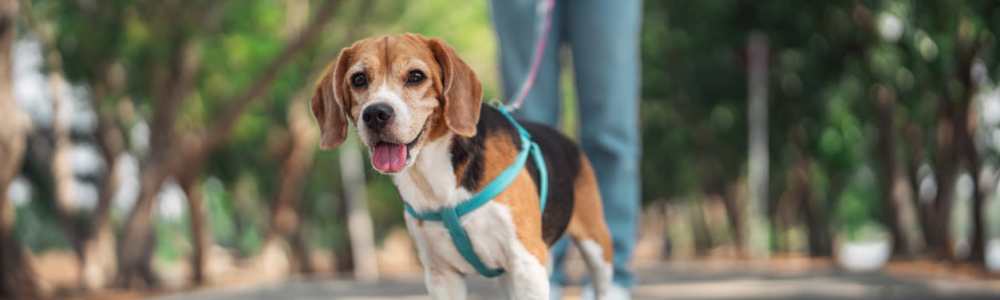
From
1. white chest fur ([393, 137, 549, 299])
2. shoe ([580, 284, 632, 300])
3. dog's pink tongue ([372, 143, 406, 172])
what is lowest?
shoe ([580, 284, 632, 300])

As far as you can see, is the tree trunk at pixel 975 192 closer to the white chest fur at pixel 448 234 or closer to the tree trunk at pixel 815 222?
the tree trunk at pixel 815 222

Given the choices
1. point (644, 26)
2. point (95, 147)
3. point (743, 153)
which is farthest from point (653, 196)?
point (95, 147)

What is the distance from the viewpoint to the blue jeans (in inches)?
227

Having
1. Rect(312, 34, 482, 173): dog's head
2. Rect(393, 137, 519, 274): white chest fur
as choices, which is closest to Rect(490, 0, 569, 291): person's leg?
Rect(393, 137, 519, 274): white chest fur

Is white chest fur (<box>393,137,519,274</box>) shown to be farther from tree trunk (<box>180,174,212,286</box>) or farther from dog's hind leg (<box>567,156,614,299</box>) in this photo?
tree trunk (<box>180,174,212,286</box>)

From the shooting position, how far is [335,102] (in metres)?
3.77

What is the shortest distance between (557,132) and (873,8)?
1859 centimetres

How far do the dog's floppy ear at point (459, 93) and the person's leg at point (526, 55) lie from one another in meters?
2.14

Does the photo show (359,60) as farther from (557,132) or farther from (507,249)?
(557,132)

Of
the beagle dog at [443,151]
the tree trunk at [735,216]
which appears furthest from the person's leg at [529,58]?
the tree trunk at [735,216]

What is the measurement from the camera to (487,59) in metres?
33.9

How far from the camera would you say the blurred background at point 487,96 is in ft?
65.5

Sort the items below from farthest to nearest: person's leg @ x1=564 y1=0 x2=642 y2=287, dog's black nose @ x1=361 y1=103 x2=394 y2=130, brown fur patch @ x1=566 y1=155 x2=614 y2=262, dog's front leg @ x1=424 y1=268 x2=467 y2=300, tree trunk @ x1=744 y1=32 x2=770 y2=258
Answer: tree trunk @ x1=744 y1=32 x2=770 y2=258
person's leg @ x1=564 y1=0 x2=642 y2=287
brown fur patch @ x1=566 y1=155 x2=614 y2=262
dog's front leg @ x1=424 y1=268 x2=467 y2=300
dog's black nose @ x1=361 y1=103 x2=394 y2=130

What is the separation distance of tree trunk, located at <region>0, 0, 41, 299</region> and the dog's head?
16906mm
